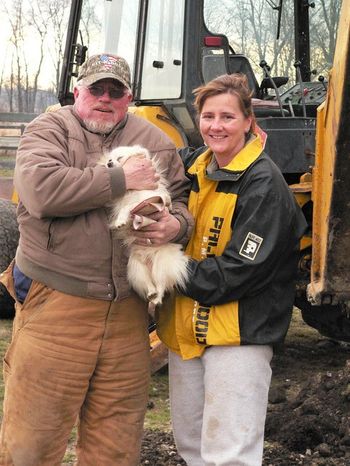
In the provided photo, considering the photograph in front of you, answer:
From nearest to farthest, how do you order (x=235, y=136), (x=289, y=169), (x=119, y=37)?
(x=235, y=136) → (x=289, y=169) → (x=119, y=37)

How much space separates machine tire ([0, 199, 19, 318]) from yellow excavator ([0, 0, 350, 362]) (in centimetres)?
121

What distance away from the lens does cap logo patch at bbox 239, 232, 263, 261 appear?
301 centimetres

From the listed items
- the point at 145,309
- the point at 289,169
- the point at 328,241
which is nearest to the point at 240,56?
the point at 289,169

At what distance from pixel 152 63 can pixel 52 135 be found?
250 cm

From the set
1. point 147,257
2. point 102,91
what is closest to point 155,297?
point 147,257

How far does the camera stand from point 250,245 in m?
3.02

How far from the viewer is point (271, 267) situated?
307cm

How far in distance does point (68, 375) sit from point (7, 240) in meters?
3.88

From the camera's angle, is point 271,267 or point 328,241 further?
point 328,241

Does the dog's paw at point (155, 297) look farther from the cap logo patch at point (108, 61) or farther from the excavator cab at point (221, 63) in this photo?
the excavator cab at point (221, 63)

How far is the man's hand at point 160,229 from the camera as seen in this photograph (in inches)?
120

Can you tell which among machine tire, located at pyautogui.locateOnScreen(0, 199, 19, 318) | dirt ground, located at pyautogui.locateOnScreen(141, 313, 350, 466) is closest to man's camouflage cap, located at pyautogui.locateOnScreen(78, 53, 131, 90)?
dirt ground, located at pyautogui.locateOnScreen(141, 313, 350, 466)

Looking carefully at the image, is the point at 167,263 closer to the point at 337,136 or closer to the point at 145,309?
the point at 145,309

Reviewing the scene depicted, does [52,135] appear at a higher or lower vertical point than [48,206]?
higher
